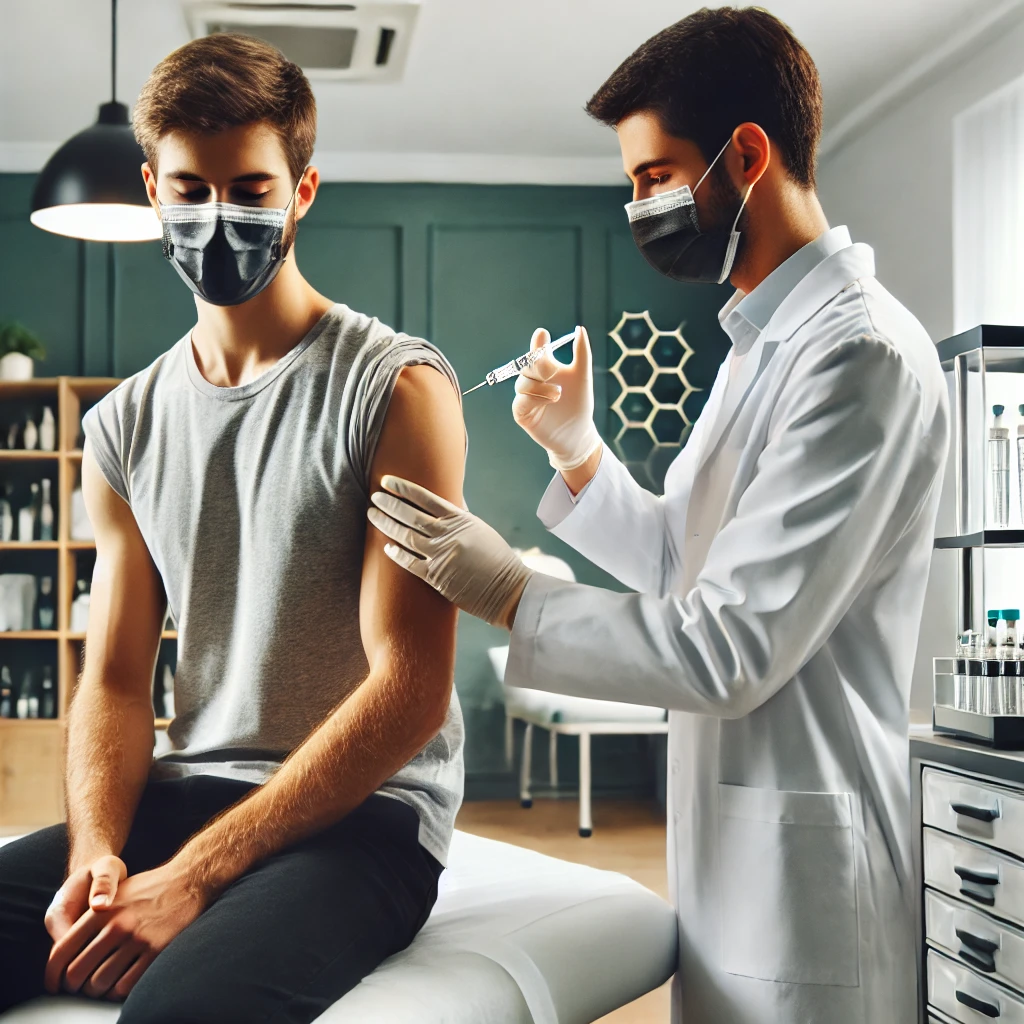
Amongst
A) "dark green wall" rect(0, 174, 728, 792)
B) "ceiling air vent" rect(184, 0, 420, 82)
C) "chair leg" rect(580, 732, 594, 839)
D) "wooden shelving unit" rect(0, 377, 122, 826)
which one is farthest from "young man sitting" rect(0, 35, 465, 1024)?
"dark green wall" rect(0, 174, 728, 792)

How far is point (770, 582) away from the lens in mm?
1046

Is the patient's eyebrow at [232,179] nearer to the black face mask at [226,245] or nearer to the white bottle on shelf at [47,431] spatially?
the black face mask at [226,245]

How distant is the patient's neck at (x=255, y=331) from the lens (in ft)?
4.29

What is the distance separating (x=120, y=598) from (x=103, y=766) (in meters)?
0.21

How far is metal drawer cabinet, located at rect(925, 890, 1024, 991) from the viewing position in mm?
1479

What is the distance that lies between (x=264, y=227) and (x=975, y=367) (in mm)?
1412

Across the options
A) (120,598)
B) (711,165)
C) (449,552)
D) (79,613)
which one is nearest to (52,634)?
(79,613)

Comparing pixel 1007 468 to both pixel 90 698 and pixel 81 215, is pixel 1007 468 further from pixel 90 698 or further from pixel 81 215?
pixel 81 215

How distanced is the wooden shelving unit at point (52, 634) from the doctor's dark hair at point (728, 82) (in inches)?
144

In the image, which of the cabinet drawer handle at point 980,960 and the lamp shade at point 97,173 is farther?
the lamp shade at point 97,173

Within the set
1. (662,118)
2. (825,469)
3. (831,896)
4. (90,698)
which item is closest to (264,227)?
(662,118)

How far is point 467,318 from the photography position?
16.4 feet

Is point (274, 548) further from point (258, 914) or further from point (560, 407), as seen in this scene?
point (560, 407)

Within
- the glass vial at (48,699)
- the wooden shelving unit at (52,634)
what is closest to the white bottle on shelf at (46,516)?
the wooden shelving unit at (52,634)
